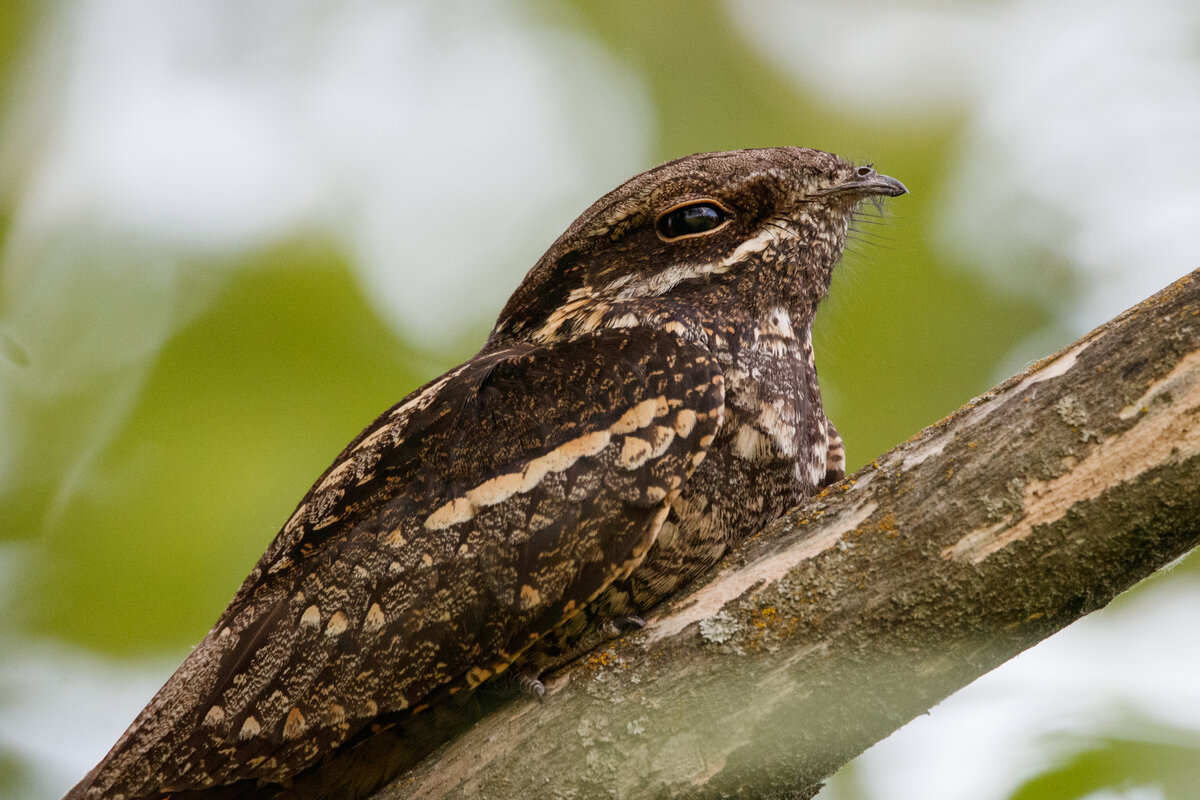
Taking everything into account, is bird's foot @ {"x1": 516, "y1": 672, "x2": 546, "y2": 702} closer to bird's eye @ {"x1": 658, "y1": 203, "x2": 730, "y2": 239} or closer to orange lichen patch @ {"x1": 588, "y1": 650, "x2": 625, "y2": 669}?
orange lichen patch @ {"x1": 588, "y1": 650, "x2": 625, "y2": 669}

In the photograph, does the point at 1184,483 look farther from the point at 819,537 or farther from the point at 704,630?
the point at 704,630

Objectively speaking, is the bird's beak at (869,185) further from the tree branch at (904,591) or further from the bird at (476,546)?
the tree branch at (904,591)

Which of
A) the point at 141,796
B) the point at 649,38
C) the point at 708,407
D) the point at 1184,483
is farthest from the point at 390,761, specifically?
the point at 649,38

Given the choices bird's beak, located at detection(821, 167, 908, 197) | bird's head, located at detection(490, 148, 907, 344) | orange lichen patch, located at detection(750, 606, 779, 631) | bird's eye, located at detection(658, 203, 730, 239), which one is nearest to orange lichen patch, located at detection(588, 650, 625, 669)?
orange lichen patch, located at detection(750, 606, 779, 631)

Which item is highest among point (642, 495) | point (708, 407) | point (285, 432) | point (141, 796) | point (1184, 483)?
point (285, 432)

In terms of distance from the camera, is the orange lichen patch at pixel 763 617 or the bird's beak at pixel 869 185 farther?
the bird's beak at pixel 869 185

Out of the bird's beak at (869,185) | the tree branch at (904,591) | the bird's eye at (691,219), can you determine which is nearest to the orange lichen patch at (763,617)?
the tree branch at (904,591)
